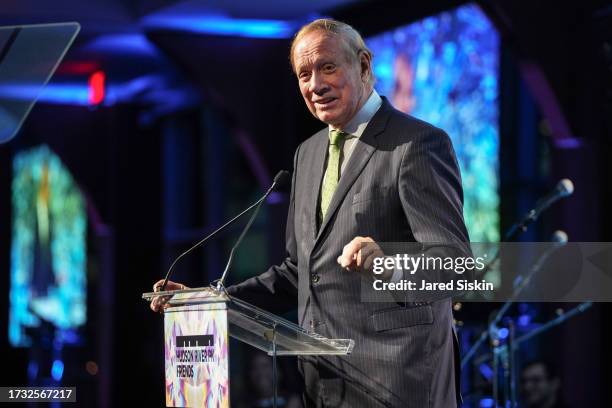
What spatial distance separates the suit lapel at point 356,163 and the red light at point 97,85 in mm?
6540

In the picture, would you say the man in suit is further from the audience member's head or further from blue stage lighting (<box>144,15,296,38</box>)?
blue stage lighting (<box>144,15,296,38</box>)

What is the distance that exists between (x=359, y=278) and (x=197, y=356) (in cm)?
41

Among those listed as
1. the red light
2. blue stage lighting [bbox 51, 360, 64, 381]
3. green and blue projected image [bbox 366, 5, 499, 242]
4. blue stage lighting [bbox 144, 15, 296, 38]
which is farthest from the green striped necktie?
the red light

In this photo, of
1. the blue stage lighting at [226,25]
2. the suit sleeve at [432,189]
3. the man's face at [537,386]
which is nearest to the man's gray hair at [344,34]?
the suit sleeve at [432,189]

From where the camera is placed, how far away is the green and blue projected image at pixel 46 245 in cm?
1102

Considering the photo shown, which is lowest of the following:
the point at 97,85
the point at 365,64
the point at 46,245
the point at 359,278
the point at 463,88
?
the point at 359,278

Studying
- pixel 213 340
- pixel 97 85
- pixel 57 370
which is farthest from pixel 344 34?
pixel 97 85

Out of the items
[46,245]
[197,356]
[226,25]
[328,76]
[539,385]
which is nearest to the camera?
[197,356]

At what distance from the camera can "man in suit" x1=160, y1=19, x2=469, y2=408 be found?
2342 millimetres

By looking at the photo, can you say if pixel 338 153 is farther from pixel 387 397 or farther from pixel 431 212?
pixel 387 397

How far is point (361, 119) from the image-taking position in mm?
2551

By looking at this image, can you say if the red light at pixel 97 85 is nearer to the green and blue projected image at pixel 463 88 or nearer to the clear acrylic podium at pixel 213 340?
the green and blue projected image at pixel 463 88

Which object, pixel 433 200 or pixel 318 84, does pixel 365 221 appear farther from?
pixel 318 84

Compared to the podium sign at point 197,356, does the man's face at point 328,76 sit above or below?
above
